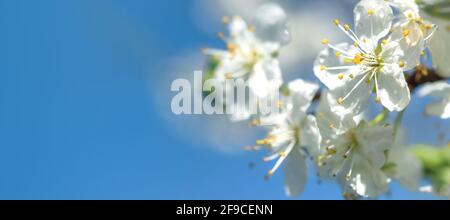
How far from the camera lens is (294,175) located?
199 cm

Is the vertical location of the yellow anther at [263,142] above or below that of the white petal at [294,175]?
above

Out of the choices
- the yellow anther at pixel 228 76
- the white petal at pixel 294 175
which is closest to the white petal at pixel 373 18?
the white petal at pixel 294 175

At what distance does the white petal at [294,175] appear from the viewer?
6.48 ft

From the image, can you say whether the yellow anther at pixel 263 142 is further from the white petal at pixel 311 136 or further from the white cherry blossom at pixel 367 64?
the white cherry blossom at pixel 367 64

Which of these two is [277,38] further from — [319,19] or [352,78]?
[319,19]

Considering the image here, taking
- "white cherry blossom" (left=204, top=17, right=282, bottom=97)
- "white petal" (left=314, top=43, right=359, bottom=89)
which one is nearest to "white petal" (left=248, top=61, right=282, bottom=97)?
"white cherry blossom" (left=204, top=17, right=282, bottom=97)

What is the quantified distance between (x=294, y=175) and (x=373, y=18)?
58 centimetres

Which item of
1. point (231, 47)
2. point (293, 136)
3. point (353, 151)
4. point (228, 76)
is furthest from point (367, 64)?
point (231, 47)

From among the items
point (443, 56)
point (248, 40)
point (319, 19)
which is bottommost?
point (443, 56)

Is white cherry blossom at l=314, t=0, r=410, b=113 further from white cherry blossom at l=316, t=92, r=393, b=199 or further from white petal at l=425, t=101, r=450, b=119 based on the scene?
white petal at l=425, t=101, r=450, b=119

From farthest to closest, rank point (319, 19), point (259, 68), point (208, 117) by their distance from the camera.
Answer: point (319, 19)
point (208, 117)
point (259, 68)
